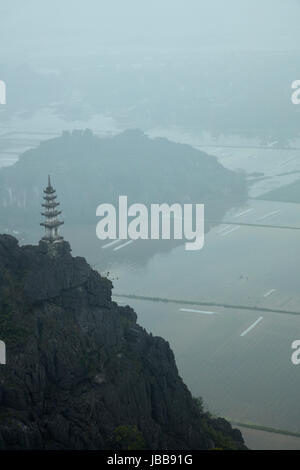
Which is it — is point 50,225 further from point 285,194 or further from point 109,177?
point 109,177

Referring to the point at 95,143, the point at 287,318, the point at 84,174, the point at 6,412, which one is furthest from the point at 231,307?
the point at 95,143

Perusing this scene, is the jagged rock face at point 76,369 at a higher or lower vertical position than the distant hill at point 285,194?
lower

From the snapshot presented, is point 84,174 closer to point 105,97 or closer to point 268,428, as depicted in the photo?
point 268,428

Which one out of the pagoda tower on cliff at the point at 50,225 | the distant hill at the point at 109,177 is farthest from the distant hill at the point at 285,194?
the pagoda tower on cliff at the point at 50,225

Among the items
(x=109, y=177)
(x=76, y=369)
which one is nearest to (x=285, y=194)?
(x=109, y=177)

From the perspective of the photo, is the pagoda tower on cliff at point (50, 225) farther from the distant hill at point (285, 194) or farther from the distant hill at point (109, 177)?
the distant hill at point (285, 194)

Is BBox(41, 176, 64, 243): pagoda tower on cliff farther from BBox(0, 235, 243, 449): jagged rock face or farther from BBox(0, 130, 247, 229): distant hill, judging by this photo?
BBox(0, 130, 247, 229): distant hill
